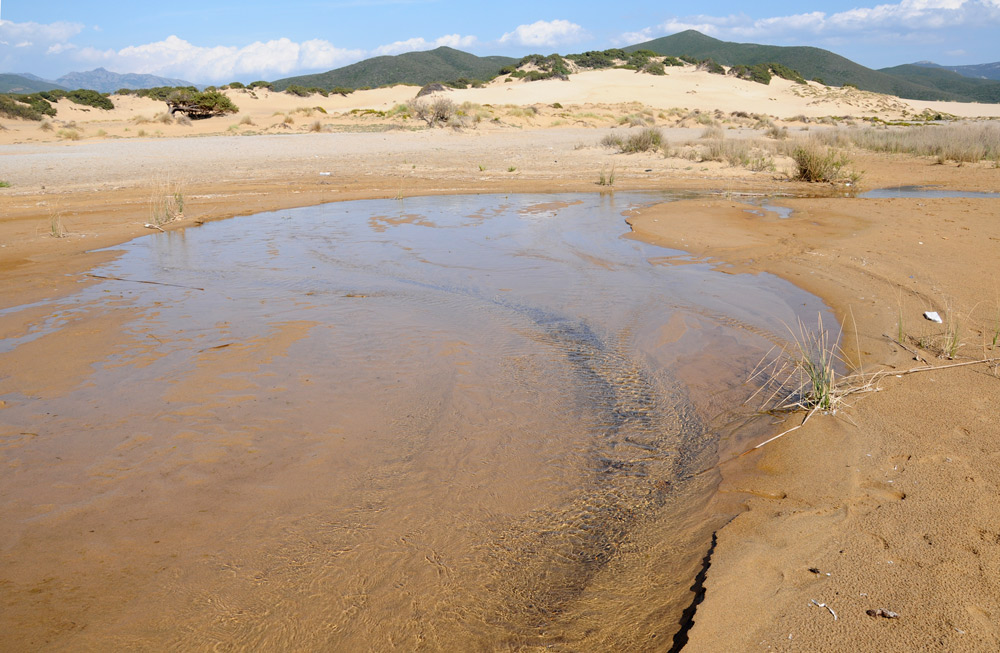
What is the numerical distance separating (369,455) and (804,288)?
5.12 metres

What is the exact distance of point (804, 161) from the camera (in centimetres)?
1484

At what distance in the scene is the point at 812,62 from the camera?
8975 centimetres

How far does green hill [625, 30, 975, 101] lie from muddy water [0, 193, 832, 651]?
7876 centimetres

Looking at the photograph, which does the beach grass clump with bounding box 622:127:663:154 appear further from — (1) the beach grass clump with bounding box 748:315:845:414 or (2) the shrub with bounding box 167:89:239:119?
(2) the shrub with bounding box 167:89:239:119

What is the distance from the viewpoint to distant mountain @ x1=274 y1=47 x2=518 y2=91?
88125mm

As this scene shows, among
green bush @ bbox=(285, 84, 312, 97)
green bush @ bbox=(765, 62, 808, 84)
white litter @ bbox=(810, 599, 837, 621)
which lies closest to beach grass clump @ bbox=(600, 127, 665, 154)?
white litter @ bbox=(810, 599, 837, 621)

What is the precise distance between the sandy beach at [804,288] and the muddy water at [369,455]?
162mm

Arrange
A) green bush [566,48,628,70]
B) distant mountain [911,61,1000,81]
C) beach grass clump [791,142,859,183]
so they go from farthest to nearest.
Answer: distant mountain [911,61,1000,81], green bush [566,48,628,70], beach grass clump [791,142,859,183]

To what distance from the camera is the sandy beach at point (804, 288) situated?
2316 millimetres

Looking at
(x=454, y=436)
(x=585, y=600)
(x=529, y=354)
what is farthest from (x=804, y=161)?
(x=585, y=600)

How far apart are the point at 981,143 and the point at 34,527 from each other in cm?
2414

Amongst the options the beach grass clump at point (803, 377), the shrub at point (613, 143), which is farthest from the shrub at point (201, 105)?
the beach grass clump at point (803, 377)

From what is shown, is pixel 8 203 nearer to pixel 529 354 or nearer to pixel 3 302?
pixel 3 302

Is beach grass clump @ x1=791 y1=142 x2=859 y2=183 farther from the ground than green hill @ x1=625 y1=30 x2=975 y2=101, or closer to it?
closer to it
